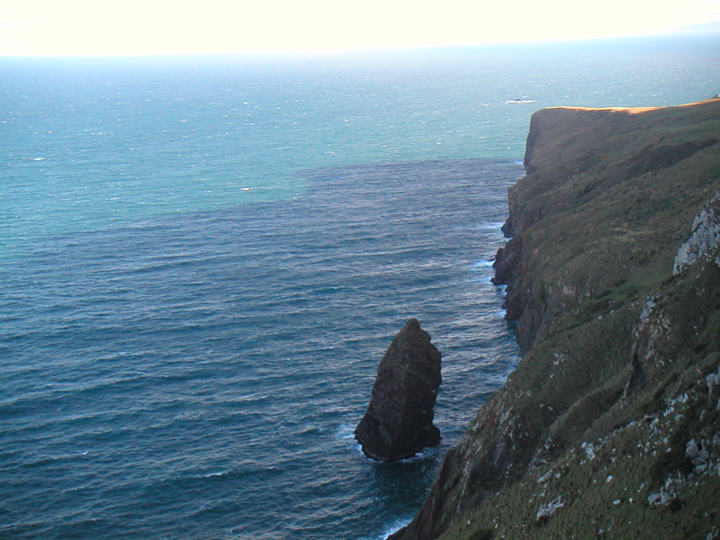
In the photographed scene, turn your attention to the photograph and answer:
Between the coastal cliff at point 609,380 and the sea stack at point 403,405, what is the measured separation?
9251 millimetres

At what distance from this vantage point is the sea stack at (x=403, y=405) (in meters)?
70.0

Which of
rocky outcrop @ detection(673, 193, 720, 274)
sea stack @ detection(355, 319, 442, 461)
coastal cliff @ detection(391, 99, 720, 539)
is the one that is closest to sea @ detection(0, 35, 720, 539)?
sea stack @ detection(355, 319, 442, 461)

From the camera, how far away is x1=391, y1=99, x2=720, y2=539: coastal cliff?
36.9 meters

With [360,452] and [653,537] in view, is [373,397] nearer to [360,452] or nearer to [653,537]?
[360,452]

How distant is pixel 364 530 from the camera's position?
60.4m

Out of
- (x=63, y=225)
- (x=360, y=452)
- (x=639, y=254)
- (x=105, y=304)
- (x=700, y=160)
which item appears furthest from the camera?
(x=63, y=225)

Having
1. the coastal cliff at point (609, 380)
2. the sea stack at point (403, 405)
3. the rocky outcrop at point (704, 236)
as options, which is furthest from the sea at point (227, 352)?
Result: the rocky outcrop at point (704, 236)

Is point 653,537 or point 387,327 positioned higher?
point 653,537

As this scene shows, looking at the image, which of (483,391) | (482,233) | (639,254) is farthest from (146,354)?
(482,233)

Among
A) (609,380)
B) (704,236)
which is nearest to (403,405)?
(609,380)

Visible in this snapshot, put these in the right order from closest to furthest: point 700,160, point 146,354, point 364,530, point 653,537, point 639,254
Result: point 653,537
point 364,530
point 639,254
point 146,354
point 700,160

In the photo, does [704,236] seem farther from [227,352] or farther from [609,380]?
[227,352]

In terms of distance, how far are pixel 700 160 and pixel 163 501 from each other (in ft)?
251

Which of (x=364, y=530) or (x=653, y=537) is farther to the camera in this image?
(x=364, y=530)
